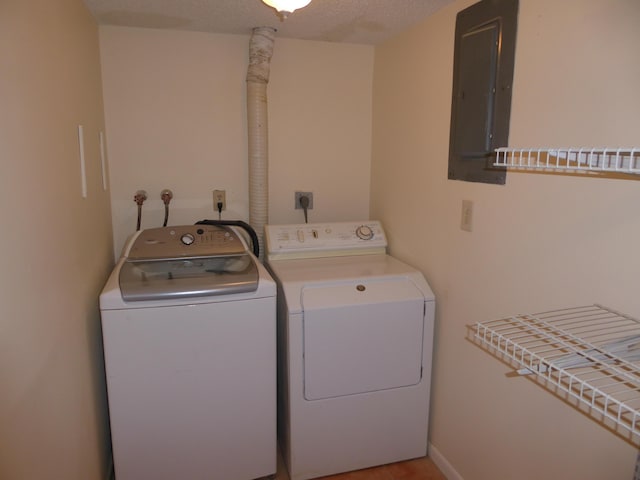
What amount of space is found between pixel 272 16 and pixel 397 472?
2.18 metres

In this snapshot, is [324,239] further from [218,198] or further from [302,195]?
[218,198]

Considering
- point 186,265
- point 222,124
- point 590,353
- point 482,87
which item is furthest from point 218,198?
point 590,353

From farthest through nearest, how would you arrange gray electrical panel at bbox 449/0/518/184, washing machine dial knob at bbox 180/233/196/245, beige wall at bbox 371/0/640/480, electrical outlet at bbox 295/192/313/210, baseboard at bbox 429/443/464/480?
1. electrical outlet at bbox 295/192/313/210
2. washing machine dial knob at bbox 180/233/196/245
3. baseboard at bbox 429/443/464/480
4. gray electrical panel at bbox 449/0/518/184
5. beige wall at bbox 371/0/640/480

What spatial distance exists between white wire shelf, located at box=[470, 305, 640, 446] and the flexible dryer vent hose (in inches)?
55.2

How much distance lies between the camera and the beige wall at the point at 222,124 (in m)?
2.21

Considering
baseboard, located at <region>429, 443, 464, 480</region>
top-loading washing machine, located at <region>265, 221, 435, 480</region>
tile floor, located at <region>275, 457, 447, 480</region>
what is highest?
top-loading washing machine, located at <region>265, 221, 435, 480</region>

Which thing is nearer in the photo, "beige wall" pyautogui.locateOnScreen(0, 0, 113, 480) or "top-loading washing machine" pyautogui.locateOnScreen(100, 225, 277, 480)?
"beige wall" pyautogui.locateOnScreen(0, 0, 113, 480)

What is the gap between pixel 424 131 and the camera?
203cm

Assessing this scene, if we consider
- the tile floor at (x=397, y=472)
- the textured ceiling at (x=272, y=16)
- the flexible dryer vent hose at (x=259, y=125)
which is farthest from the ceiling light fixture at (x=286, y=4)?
the tile floor at (x=397, y=472)

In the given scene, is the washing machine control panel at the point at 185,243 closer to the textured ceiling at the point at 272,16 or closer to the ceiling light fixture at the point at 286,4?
the textured ceiling at the point at 272,16

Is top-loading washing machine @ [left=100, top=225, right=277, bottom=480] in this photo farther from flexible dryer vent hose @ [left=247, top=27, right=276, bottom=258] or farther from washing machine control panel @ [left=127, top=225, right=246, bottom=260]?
flexible dryer vent hose @ [left=247, top=27, right=276, bottom=258]

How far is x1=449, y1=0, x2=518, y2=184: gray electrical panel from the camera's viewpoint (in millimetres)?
1500

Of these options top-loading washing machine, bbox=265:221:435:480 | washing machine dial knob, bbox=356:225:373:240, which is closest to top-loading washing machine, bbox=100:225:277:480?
top-loading washing machine, bbox=265:221:435:480

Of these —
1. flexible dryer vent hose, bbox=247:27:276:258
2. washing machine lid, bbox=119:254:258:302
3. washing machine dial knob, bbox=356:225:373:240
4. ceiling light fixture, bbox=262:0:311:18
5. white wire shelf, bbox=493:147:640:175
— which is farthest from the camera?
washing machine dial knob, bbox=356:225:373:240
